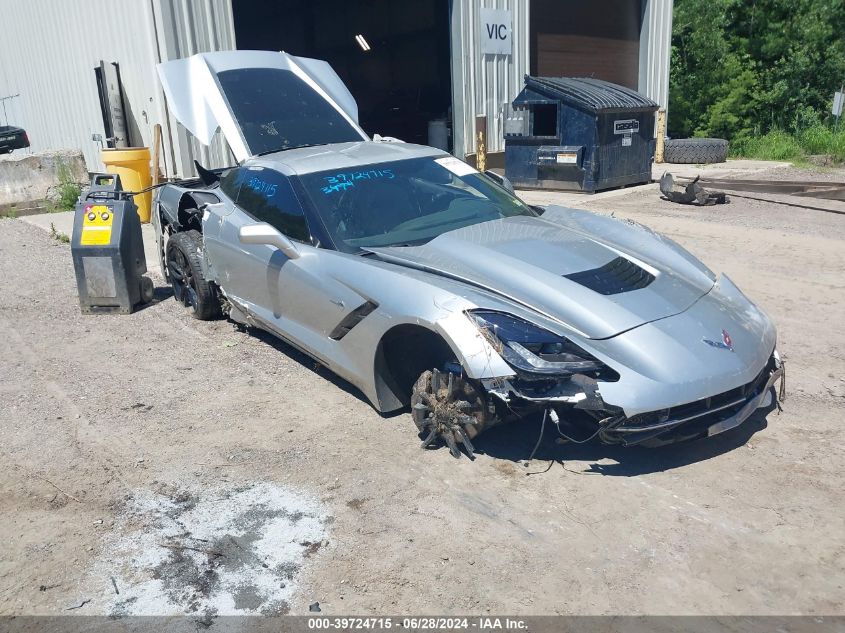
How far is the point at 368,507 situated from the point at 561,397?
1.06m

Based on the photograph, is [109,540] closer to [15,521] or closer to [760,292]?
[15,521]

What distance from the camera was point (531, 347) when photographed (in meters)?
3.53

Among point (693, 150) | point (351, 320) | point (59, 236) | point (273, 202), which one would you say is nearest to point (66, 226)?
point (59, 236)

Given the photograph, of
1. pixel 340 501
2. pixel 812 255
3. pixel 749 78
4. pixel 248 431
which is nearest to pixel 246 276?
pixel 248 431

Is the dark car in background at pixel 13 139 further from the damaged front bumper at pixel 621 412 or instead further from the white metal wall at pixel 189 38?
the damaged front bumper at pixel 621 412

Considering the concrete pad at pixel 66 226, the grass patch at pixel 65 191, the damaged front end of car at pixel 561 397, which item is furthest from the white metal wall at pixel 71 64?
the damaged front end of car at pixel 561 397

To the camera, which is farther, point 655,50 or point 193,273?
point 655,50

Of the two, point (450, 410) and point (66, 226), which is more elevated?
point (450, 410)

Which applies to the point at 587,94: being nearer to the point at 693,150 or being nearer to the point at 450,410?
the point at 693,150

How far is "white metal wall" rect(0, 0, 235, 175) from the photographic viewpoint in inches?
440

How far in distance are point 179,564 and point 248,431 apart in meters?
1.32

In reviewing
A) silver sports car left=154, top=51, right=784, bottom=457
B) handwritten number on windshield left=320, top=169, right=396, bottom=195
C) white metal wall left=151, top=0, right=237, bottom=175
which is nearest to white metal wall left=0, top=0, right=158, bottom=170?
white metal wall left=151, top=0, right=237, bottom=175

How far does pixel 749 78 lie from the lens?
20234 mm

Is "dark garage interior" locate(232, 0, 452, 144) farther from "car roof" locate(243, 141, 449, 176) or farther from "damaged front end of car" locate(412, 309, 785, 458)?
"damaged front end of car" locate(412, 309, 785, 458)
